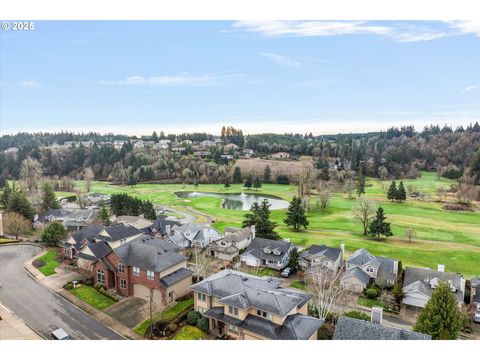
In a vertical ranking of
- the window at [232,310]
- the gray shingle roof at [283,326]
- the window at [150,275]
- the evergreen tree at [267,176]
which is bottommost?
the gray shingle roof at [283,326]

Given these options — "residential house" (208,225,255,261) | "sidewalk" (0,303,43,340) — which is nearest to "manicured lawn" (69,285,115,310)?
"sidewalk" (0,303,43,340)

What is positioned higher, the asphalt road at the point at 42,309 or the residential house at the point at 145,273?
the residential house at the point at 145,273

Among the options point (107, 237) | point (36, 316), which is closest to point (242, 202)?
point (107, 237)

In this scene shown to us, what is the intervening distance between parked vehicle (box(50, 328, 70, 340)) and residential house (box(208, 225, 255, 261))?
55.6 ft

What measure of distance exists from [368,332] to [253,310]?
19.0ft

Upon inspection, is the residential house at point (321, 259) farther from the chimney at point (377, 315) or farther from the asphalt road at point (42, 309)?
the asphalt road at point (42, 309)

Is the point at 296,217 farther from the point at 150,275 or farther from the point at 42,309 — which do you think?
the point at 42,309

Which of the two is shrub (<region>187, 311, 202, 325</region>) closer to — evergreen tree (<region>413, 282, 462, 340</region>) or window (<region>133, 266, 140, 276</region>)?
window (<region>133, 266, 140, 276</region>)

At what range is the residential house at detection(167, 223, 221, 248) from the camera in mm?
37062

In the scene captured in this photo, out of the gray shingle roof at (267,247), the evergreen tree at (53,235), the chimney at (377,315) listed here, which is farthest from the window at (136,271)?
the chimney at (377,315)

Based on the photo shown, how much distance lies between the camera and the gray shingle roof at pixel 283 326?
17.2m

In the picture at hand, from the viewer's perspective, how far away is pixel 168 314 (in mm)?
21844

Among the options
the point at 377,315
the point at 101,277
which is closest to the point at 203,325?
the point at 377,315

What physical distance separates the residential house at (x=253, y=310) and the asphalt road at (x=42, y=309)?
17.8 feet
